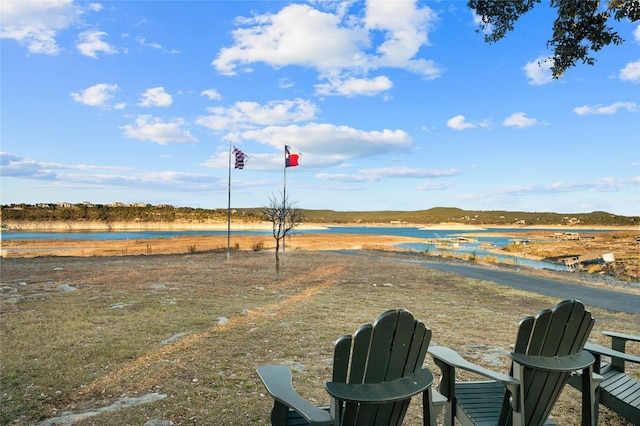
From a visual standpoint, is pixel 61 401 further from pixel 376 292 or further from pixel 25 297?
pixel 376 292

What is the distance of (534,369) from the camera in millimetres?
2520

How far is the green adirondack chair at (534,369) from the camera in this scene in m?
2.51

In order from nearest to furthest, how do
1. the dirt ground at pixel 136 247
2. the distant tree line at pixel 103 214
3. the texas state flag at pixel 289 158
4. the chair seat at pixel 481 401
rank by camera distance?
the chair seat at pixel 481 401 → the texas state flag at pixel 289 158 → the dirt ground at pixel 136 247 → the distant tree line at pixel 103 214

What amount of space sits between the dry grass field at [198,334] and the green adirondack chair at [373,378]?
174 centimetres

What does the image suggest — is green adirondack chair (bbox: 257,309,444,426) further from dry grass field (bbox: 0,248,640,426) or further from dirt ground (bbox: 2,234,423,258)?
dirt ground (bbox: 2,234,423,258)

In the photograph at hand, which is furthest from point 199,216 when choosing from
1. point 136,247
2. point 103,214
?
point 136,247

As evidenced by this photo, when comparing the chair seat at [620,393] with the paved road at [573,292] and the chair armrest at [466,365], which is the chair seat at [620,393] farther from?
the paved road at [573,292]

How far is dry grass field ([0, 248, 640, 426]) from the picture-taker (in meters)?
3.91

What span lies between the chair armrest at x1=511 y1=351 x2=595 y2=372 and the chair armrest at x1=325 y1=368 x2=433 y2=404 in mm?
734

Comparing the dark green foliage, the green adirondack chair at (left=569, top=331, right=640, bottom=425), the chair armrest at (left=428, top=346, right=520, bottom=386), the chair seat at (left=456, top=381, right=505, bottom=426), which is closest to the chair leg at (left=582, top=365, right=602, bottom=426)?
the green adirondack chair at (left=569, top=331, right=640, bottom=425)

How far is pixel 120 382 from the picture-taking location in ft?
14.5

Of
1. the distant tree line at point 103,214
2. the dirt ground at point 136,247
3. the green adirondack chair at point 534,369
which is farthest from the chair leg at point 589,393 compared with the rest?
the distant tree line at point 103,214

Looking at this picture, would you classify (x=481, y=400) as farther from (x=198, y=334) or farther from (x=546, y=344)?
(x=198, y=334)

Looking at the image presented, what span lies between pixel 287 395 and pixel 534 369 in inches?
60.1
